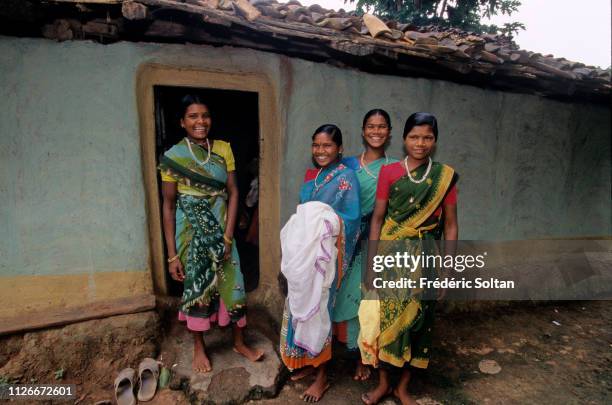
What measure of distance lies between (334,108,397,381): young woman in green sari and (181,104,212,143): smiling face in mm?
1060

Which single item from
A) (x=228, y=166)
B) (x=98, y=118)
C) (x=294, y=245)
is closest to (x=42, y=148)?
(x=98, y=118)

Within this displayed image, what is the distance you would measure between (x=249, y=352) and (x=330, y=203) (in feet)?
4.62

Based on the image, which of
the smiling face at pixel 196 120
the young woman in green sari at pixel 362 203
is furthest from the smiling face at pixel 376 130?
the smiling face at pixel 196 120

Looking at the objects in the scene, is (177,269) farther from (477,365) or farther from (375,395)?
(477,365)

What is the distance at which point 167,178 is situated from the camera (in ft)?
8.47

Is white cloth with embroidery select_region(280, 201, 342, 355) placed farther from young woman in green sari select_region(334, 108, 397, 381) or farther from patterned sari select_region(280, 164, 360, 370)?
young woman in green sari select_region(334, 108, 397, 381)

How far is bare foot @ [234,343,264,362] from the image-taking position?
2952mm

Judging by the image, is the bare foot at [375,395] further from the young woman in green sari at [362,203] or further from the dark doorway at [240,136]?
the dark doorway at [240,136]

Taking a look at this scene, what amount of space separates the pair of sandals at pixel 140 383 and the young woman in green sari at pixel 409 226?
1590 millimetres

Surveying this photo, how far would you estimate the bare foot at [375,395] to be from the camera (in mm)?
2691

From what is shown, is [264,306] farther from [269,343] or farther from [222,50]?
[222,50]

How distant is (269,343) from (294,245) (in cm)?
124

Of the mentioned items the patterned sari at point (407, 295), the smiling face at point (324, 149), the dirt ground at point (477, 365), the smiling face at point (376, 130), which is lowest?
the dirt ground at point (477, 365)

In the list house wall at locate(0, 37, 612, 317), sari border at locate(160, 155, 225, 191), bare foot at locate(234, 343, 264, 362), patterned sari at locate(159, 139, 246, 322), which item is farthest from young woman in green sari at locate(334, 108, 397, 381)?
sari border at locate(160, 155, 225, 191)
